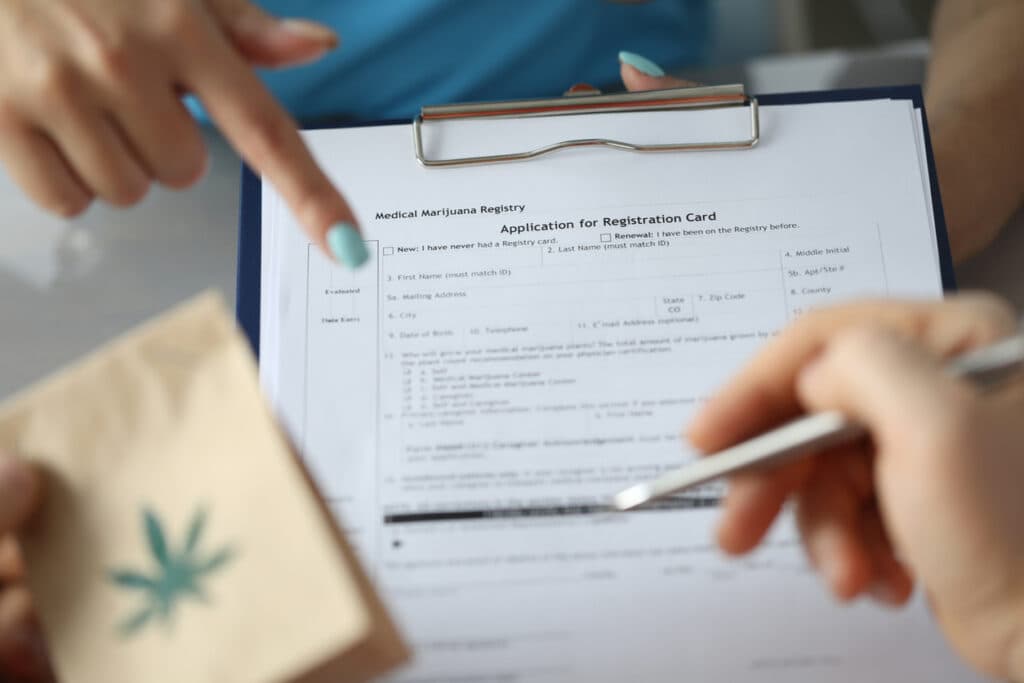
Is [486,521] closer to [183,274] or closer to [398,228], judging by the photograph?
[398,228]

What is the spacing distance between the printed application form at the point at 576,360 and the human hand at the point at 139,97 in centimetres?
9

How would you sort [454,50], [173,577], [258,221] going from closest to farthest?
[173,577] < [258,221] < [454,50]

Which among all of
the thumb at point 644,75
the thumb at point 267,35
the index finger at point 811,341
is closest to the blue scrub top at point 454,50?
the thumb at point 644,75

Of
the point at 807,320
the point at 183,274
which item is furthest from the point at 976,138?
the point at 183,274

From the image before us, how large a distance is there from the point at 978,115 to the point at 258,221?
1.53ft

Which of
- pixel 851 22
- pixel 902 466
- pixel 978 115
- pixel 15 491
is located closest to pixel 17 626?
pixel 15 491

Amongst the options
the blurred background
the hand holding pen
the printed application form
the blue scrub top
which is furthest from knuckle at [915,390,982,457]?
the blurred background

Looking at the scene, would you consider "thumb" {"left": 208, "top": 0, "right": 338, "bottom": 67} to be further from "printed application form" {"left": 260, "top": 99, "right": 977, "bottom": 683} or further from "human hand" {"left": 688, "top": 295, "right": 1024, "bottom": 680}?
"human hand" {"left": 688, "top": 295, "right": 1024, "bottom": 680}

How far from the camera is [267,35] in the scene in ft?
1.20

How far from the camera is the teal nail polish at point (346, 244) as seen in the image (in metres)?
0.36

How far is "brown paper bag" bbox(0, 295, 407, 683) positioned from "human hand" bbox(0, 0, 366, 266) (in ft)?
0.39

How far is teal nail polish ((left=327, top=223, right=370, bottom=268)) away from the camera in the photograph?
1.19ft

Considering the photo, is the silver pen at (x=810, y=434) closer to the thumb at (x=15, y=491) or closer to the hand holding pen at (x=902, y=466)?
the hand holding pen at (x=902, y=466)

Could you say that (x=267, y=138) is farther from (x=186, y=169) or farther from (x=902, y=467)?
(x=902, y=467)
